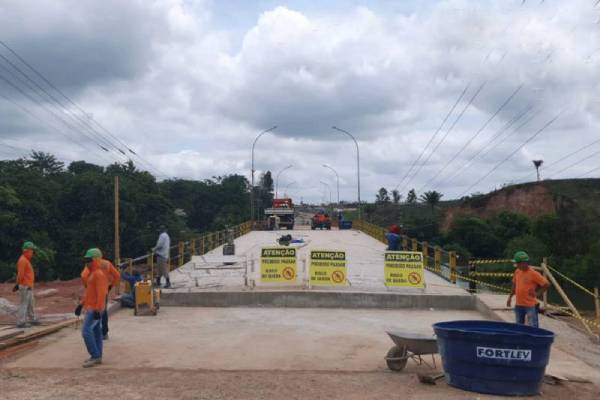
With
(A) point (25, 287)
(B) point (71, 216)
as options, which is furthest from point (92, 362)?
(B) point (71, 216)

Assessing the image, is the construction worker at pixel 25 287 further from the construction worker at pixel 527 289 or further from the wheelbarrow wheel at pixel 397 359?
the construction worker at pixel 527 289

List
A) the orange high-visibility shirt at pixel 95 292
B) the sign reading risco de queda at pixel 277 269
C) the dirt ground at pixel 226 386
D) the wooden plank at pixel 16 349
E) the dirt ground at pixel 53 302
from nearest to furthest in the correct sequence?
the dirt ground at pixel 226 386 < the orange high-visibility shirt at pixel 95 292 < the wooden plank at pixel 16 349 < the dirt ground at pixel 53 302 < the sign reading risco de queda at pixel 277 269

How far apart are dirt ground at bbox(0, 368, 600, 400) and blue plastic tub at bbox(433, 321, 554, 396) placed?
198 mm

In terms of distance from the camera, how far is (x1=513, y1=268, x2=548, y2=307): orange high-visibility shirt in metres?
9.94

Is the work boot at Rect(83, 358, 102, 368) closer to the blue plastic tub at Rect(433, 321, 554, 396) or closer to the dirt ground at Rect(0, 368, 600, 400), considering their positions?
the dirt ground at Rect(0, 368, 600, 400)

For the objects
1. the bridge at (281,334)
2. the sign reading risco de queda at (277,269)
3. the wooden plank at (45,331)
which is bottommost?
the bridge at (281,334)

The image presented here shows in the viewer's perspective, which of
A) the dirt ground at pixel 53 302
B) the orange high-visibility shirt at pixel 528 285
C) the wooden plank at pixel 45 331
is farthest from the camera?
the dirt ground at pixel 53 302

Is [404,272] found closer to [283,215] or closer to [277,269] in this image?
[277,269]

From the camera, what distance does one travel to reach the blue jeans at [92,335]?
8742 mm

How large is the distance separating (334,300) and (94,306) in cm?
799

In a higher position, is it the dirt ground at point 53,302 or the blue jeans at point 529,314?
the blue jeans at point 529,314

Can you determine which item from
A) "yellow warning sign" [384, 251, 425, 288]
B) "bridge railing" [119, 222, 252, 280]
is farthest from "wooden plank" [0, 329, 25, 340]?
"yellow warning sign" [384, 251, 425, 288]

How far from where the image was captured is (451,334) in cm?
772

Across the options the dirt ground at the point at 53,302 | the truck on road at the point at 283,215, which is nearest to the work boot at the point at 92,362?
the dirt ground at the point at 53,302
